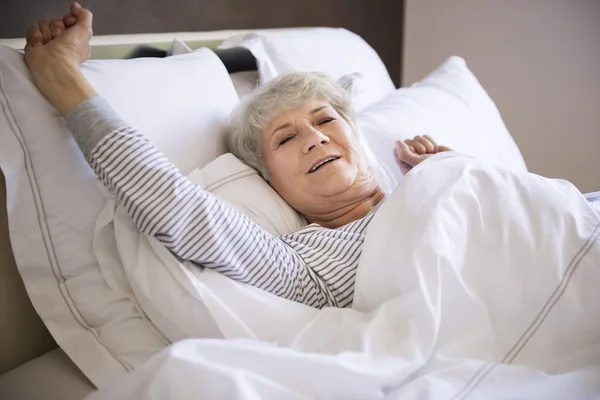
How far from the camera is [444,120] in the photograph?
5.34 ft

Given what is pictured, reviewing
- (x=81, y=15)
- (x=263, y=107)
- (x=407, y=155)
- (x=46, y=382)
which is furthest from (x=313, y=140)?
(x=46, y=382)

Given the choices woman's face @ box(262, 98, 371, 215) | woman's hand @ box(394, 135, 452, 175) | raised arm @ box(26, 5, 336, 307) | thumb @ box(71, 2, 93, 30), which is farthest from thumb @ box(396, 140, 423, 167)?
thumb @ box(71, 2, 93, 30)

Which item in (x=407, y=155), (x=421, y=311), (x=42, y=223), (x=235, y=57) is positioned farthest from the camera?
(x=235, y=57)

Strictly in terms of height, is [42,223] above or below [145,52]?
below

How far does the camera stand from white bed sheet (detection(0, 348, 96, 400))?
95 cm

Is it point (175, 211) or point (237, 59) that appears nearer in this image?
point (175, 211)

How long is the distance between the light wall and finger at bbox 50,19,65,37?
183 centimetres

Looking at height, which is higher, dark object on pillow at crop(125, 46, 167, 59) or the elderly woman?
dark object on pillow at crop(125, 46, 167, 59)

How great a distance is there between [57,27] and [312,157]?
1.77ft

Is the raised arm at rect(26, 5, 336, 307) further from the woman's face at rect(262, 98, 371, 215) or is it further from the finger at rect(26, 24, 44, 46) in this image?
the woman's face at rect(262, 98, 371, 215)

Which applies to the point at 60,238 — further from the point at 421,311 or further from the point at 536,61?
the point at 536,61

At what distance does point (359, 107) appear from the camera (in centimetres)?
168

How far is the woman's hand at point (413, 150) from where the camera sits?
1419mm

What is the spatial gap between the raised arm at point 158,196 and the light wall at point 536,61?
5.79ft
